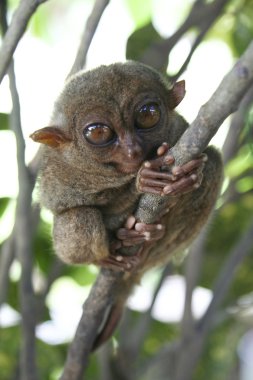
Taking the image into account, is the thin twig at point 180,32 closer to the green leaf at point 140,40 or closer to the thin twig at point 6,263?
the green leaf at point 140,40

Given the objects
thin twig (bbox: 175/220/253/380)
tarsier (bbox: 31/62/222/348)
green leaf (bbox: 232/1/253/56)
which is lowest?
thin twig (bbox: 175/220/253/380)

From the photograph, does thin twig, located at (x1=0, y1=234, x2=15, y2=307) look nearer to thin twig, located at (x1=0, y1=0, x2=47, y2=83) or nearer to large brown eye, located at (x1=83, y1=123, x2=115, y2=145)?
large brown eye, located at (x1=83, y1=123, x2=115, y2=145)

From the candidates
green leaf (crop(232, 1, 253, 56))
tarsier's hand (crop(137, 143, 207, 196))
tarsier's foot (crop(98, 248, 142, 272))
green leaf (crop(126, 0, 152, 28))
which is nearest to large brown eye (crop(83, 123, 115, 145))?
tarsier's hand (crop(137, 143, 207, 196))

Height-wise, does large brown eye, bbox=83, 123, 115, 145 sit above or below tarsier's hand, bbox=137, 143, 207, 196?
above

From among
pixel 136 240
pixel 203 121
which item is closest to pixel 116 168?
pixel 136 240

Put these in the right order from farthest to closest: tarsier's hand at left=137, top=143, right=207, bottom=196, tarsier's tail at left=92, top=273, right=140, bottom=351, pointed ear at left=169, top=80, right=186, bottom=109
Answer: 1. tarsier's tail at left=92, top=273, right=140, bottom=351
2. pointed ear at left=169, top=80, right=186, bottom=109
3. tarsier's hand at left=137, top=143, right=207, bottom=196

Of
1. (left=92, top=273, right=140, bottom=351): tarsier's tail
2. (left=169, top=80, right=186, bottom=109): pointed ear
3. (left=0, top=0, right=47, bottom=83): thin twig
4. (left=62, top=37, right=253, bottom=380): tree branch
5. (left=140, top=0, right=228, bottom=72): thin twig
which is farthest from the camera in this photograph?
(left=140, top=0, right=228, bottom=72): thin twig

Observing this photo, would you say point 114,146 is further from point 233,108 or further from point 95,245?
point 233,108
